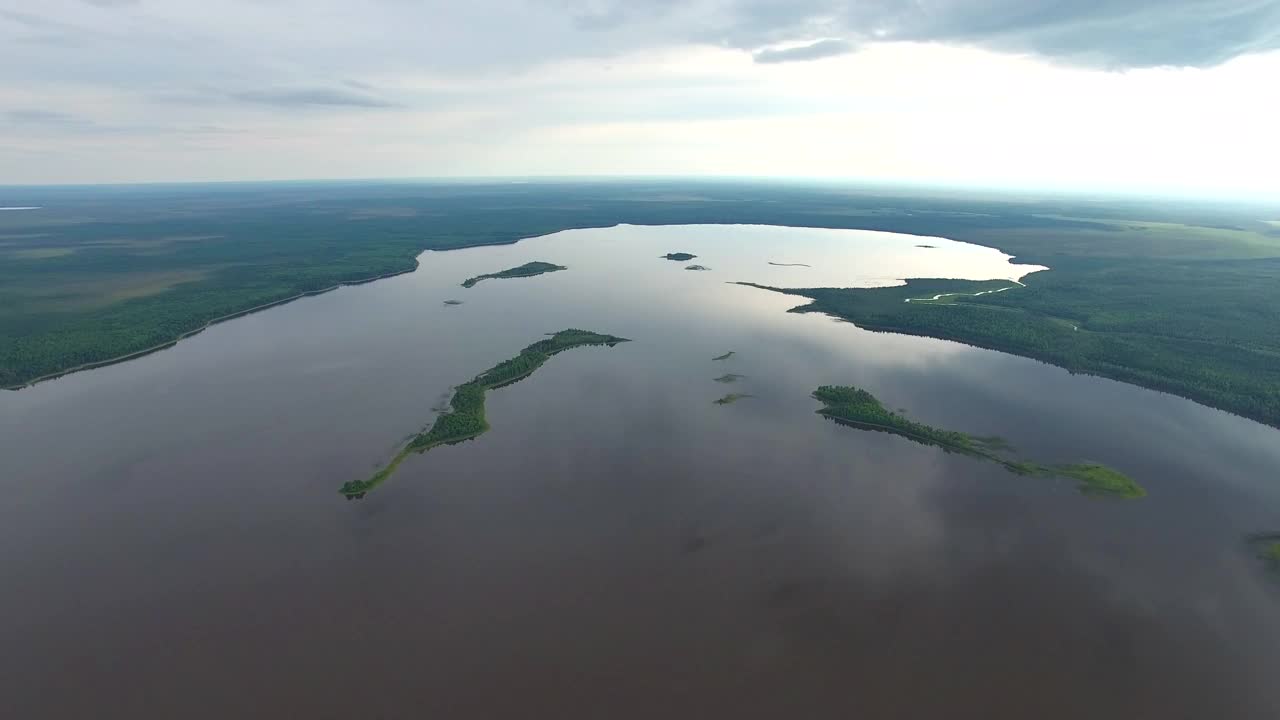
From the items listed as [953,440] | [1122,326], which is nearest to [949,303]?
[1122,326]

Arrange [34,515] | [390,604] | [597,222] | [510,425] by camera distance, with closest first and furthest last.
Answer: [390,604], [34,515], [510,425], [597,222]

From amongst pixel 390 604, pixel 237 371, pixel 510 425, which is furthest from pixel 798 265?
pixel 390 604

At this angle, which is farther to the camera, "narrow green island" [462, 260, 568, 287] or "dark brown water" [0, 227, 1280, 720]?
"narrow green island" [462, 260, 568, 287]

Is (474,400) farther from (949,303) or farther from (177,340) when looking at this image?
(949,303)

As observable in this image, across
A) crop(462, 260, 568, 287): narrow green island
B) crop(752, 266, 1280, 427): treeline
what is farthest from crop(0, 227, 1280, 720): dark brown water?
crop(462, 260, 568, 287): narrow green island

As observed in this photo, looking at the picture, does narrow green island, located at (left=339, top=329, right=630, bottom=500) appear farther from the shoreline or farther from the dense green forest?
the shoreline

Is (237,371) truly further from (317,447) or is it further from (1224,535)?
(1224,535)

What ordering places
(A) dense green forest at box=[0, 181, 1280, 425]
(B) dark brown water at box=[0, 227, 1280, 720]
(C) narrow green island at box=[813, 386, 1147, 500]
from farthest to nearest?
1. (A) dense green forest at box=[0, 181, 1280, 425]
2. (C) narrow green island at box=[813, 386, 1147, 500]
3. (B) dark brown water at box=[0, 227, 1280, 720]
